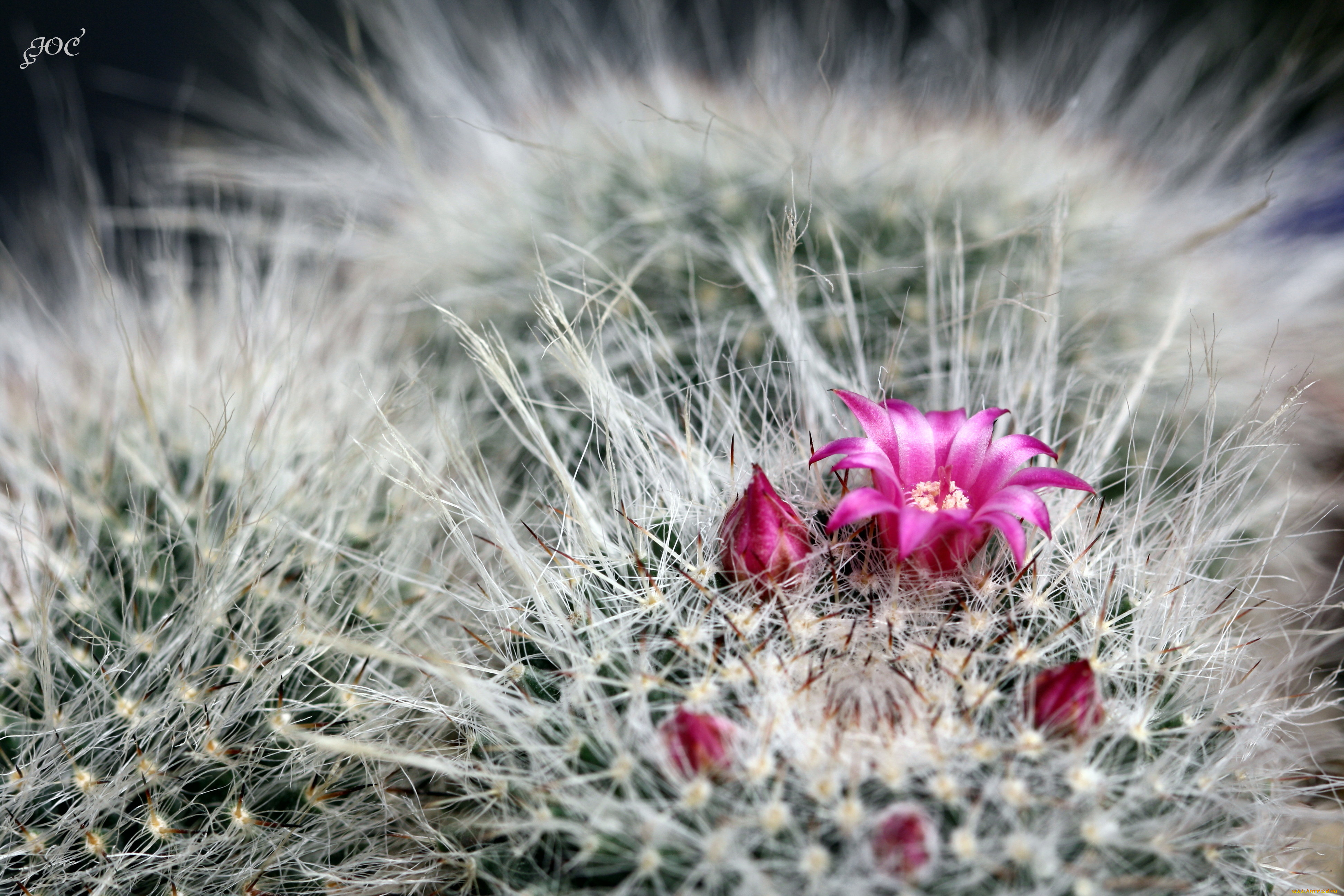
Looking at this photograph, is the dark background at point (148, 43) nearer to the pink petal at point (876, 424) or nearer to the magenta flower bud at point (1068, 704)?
the pink petal at point (876, 424)

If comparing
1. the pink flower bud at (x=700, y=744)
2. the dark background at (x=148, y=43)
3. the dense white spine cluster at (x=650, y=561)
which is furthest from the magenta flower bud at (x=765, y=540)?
the dark background at (x=148, y=43)

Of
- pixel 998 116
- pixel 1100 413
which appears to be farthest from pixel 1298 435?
pixel 998 116

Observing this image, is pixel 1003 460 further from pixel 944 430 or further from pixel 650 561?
pixel 650 561

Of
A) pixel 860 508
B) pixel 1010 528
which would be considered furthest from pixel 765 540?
pixel 1010 528

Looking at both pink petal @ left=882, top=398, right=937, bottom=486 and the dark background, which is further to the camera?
the dark background

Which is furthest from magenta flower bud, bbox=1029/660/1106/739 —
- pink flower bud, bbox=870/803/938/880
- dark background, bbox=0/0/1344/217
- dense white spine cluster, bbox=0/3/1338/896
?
dark background, bbox=0/0/1344/217

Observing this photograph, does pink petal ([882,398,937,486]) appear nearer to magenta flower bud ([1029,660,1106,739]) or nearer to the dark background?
magenta flower bud ([1029,660,1106,739])

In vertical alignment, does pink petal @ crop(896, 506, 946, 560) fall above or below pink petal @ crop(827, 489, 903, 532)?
below
